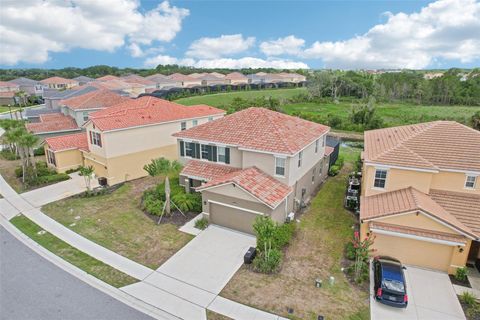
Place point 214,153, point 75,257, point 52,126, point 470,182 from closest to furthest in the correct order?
point 75,257, point 470,182, point 214,153, point 52,126

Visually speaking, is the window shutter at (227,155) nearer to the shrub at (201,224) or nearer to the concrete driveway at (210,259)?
Answer: the shrub at (201,224)

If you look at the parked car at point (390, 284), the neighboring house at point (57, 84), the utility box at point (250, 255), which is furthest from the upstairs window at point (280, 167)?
the neighboring house at point (57, 84)

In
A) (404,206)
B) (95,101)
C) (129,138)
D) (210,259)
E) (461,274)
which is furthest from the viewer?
(95,101)

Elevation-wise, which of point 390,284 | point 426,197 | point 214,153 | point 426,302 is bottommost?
point 426,302

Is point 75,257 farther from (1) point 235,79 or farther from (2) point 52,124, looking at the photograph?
(1) point 235,79

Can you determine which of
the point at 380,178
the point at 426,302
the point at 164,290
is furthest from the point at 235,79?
the point at 426,302

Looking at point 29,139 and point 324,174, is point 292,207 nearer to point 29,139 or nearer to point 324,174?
point 324,174

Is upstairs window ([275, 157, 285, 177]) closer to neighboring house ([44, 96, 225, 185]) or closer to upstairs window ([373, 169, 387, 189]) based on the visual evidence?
upstairs window ([373, 169, 387, 189])
